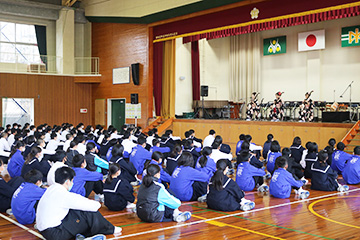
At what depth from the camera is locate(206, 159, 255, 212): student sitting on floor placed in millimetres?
6453

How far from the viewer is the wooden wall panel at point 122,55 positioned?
21.0 m

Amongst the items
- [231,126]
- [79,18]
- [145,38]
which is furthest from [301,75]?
[79,18]

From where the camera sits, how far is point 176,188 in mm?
7266

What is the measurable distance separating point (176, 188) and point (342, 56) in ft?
44.9

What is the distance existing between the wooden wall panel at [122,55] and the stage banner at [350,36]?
9.32 m

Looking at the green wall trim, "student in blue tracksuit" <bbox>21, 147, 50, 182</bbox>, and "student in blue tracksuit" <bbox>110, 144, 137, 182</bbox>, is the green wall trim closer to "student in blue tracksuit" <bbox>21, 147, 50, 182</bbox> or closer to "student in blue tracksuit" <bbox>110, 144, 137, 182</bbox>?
"student in blue tracksuit" <bbox>110, 144, 137, 182</bbox>

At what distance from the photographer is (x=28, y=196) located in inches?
227

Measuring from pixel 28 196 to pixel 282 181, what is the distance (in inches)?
173

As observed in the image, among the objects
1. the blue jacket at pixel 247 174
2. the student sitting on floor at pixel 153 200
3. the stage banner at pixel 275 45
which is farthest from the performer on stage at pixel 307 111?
the student sitting on floor at pixel 153 200

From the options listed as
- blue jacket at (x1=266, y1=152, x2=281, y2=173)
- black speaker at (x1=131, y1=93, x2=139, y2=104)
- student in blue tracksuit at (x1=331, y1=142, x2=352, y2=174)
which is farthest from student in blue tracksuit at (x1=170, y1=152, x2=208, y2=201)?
black speaker at (x1=131, y1=93, x2=139, y2=104)

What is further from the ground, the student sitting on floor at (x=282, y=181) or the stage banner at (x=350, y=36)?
the stage banner at (x=350, y=36)

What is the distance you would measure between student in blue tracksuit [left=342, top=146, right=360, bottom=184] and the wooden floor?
5.48 feet

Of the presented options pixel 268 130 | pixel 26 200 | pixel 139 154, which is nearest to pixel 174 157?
pixel 139 154

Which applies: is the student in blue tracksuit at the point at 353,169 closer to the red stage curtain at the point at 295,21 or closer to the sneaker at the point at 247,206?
the sneaker at the point at 247,206
